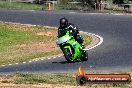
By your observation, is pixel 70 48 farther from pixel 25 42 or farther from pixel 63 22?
pixel 25 42

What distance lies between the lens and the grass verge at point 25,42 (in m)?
25.8

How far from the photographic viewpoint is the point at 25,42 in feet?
107

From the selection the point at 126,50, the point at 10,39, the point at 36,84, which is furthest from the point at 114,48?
the point at 36,84

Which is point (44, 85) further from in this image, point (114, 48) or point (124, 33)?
point (124, 33)

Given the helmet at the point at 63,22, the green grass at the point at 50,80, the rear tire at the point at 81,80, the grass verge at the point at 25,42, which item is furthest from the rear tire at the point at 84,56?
the rear tire at the point at 81,80

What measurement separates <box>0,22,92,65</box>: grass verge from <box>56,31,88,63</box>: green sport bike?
268cm

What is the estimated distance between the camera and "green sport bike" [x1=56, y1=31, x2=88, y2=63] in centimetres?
2164

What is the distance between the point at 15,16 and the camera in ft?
150

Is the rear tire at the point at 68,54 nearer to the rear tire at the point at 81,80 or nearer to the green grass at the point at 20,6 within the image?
the rear tire at the point at 81,80

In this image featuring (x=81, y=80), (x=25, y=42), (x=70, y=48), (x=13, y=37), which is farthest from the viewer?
(x=13, y=37)

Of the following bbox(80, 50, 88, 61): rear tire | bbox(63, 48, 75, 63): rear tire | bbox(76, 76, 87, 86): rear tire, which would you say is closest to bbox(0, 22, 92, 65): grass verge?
bbox(63, 48, 75, 63): rear tire

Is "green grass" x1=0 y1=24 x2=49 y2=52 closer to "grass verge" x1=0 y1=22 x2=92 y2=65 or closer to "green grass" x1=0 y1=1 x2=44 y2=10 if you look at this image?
"grass verge" x1=0 y1=22 x2=92 y2=65

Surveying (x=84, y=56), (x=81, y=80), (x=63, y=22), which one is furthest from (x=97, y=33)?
(x=81, y=80)

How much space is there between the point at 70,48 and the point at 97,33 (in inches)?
491
